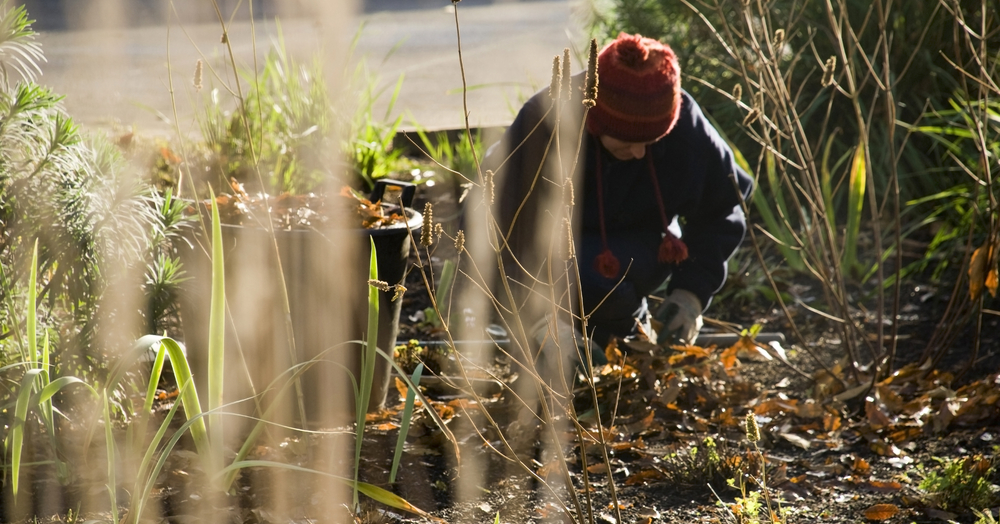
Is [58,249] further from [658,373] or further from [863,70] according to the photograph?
[863,70]

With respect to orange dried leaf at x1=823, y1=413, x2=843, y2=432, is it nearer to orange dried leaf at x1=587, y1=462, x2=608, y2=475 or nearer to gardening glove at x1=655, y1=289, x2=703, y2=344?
gardening glove at x1=655, y1=289, x2=703, y2=344

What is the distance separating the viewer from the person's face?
2629 millimetres

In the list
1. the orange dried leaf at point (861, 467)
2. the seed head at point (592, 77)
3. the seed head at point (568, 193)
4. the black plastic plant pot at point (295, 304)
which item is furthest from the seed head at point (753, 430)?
the black plastic plant pot at point (295, 304)

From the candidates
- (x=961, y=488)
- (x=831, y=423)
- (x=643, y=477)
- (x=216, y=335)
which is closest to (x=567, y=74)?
(x=216, y=335)

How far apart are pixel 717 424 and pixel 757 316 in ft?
4.54

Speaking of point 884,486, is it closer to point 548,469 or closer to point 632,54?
point 548,469

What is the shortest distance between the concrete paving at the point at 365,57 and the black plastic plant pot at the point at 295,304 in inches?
73.1

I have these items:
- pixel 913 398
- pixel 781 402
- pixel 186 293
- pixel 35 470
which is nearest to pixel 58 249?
pixel 186 293

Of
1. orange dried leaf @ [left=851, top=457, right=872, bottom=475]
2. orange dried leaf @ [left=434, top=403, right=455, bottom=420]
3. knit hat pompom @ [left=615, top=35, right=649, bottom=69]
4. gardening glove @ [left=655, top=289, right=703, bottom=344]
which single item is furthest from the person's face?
orange dried leaf @ [left=851, top=457, right=872, bottom=475]

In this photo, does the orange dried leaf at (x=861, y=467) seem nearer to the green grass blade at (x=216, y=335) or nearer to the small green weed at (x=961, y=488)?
the small green weed at (x=961, y=488)

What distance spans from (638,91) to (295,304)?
3.62 feet

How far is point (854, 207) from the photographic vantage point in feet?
11.8

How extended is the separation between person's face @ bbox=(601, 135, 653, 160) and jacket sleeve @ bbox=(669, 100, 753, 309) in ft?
0.83

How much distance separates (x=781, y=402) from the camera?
8.63 ft
